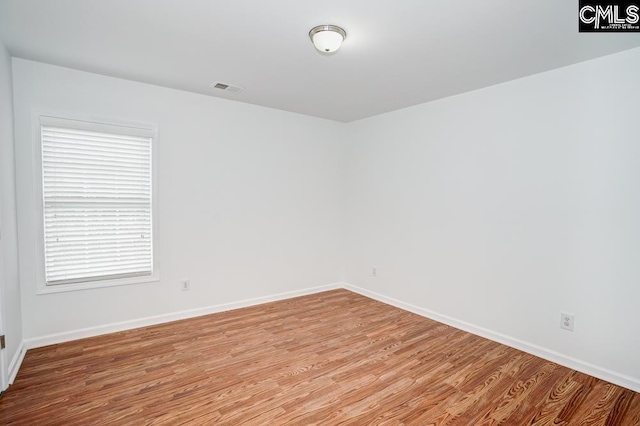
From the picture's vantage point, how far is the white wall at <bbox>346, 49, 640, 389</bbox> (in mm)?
2473

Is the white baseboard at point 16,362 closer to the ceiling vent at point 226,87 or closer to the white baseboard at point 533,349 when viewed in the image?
the ceiling vent at point 226,87

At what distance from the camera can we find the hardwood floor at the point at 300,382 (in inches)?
81.4

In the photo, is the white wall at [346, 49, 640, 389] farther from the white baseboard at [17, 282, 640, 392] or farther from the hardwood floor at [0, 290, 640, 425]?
the hardwood floor at [0, 290, 640, 425]

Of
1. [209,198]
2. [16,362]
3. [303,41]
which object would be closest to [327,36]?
A: [303,41]

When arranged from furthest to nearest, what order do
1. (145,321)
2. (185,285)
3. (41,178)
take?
1. (185,285)
2. (145,321)
3. (41,178)

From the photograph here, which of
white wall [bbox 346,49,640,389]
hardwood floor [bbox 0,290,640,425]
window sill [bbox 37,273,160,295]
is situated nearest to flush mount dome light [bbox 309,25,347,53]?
white wall [bbox 346,49,640,389]

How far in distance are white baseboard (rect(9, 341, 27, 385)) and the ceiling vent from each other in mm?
2863

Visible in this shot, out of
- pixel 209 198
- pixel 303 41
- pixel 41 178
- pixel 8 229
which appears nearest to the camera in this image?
pixel 303 41

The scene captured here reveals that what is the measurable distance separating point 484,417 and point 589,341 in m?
1.28

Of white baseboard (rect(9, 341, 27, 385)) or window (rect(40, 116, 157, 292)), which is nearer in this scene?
white baseboard (rect(9, 341, 27, 385))

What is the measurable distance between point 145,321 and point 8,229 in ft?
4.85

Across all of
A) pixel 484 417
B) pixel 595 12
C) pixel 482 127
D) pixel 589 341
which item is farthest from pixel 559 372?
pixel 595 12

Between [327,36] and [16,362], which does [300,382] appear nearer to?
[16,362]

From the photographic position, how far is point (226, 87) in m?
3.42
